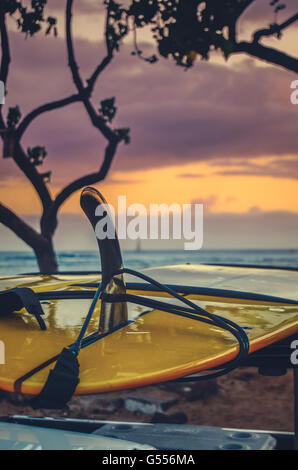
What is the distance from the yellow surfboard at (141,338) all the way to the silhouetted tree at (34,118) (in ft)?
7.37

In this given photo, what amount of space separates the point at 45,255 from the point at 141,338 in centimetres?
339

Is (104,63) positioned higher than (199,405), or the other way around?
(104,63)

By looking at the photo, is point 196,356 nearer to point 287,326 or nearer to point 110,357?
point 110,357

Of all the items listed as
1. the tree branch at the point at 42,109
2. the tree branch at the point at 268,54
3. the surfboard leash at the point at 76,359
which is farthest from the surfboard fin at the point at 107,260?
the tree branch at the point at 42,109

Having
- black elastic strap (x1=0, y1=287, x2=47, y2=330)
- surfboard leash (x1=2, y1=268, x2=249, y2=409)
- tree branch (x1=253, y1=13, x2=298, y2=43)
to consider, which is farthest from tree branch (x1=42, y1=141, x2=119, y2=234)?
surfboard leash (x1=2, y1=268, x2=249, y2=409)

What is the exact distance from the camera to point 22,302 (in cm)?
235

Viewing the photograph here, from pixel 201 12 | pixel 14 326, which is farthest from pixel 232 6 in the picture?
pixel 14 326

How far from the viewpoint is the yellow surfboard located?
77.0 inches

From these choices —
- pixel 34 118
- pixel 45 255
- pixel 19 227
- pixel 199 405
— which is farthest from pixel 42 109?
pixel 199 405

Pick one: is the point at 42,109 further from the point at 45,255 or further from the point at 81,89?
the point at 45,255

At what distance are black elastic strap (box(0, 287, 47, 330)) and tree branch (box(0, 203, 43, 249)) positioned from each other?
270cm

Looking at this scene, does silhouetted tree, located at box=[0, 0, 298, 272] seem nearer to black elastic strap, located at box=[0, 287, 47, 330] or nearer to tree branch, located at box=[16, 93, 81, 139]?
tree branch, located at box=[16, 93, 81, 139]

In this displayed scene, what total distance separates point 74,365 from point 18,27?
174 inches
